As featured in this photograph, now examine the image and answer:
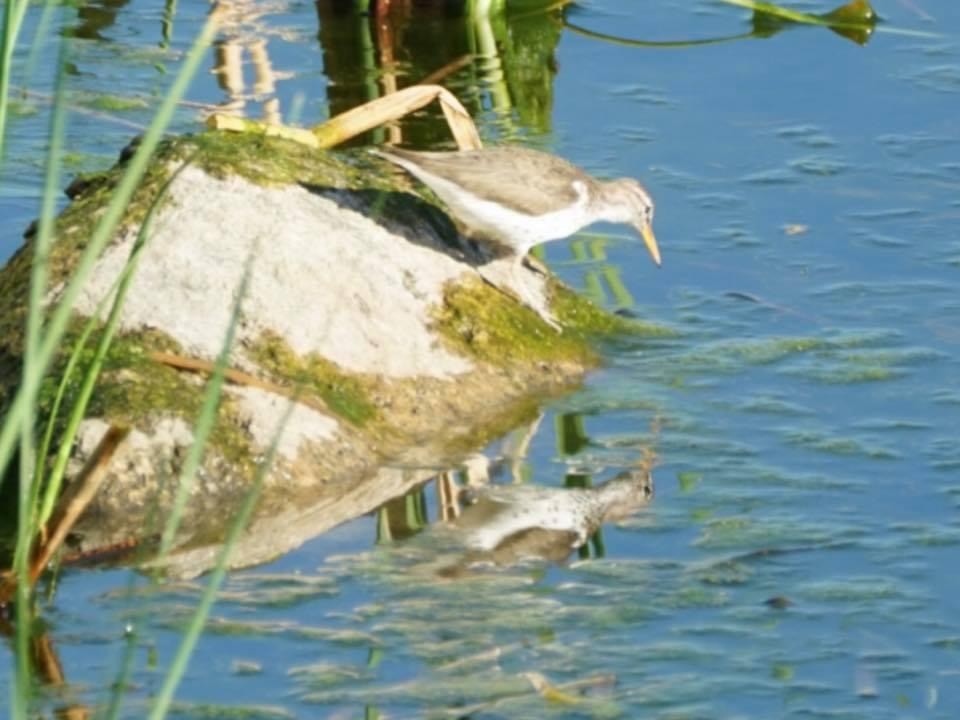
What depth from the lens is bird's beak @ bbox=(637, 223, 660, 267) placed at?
28.0ft

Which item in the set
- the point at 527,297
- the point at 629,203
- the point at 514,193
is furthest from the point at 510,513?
the point at 629,203

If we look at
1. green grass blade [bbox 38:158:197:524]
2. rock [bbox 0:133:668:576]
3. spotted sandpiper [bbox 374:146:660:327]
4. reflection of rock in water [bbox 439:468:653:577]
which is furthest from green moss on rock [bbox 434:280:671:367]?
green grass blade [bbox 38:158:197:524]

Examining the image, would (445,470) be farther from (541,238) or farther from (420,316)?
(541,238)

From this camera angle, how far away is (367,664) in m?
5.50

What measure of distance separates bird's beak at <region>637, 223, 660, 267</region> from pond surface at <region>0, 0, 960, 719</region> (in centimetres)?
11

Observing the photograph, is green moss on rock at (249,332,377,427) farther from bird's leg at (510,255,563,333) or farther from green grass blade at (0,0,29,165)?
green grass blade at (0,0,29,165)

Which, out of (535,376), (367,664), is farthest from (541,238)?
(367,664)

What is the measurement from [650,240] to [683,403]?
1.25m

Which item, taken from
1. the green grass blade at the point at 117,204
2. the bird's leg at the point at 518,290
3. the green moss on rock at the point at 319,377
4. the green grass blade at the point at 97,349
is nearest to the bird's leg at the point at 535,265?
the bird's leg at the point at 518,290

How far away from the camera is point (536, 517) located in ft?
21.7

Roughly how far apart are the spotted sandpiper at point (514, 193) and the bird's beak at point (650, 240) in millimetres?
171

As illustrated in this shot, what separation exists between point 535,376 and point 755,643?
7.07 ft

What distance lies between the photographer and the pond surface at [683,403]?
5.47m

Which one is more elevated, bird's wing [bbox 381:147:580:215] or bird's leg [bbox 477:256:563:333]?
bird's wing [bbox 381:147:580:215]
